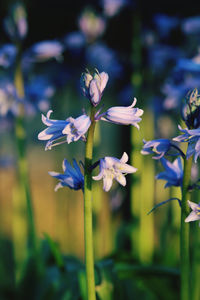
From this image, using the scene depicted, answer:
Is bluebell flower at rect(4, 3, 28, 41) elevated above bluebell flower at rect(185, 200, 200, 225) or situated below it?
above

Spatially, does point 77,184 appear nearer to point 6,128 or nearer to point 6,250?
point 6,128

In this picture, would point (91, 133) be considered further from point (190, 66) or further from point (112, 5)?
point (112, 5)

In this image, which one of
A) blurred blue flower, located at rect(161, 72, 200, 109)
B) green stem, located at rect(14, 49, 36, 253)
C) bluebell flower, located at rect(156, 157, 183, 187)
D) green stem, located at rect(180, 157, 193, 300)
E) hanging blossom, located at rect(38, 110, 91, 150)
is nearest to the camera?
hanging blossom, located at rect(38, 110, 91, 150)

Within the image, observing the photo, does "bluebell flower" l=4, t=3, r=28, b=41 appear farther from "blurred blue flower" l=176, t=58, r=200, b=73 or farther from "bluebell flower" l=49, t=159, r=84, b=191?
"bluebell flower" l=49, t=159, r=84, b=191

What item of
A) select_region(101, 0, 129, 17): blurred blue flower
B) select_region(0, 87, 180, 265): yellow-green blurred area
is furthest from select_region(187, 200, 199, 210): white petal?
select_region(101, 0, 129, 17): blurred blue flower

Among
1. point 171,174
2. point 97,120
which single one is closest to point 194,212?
point 171,174

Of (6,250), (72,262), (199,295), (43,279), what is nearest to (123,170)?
(199,295)
